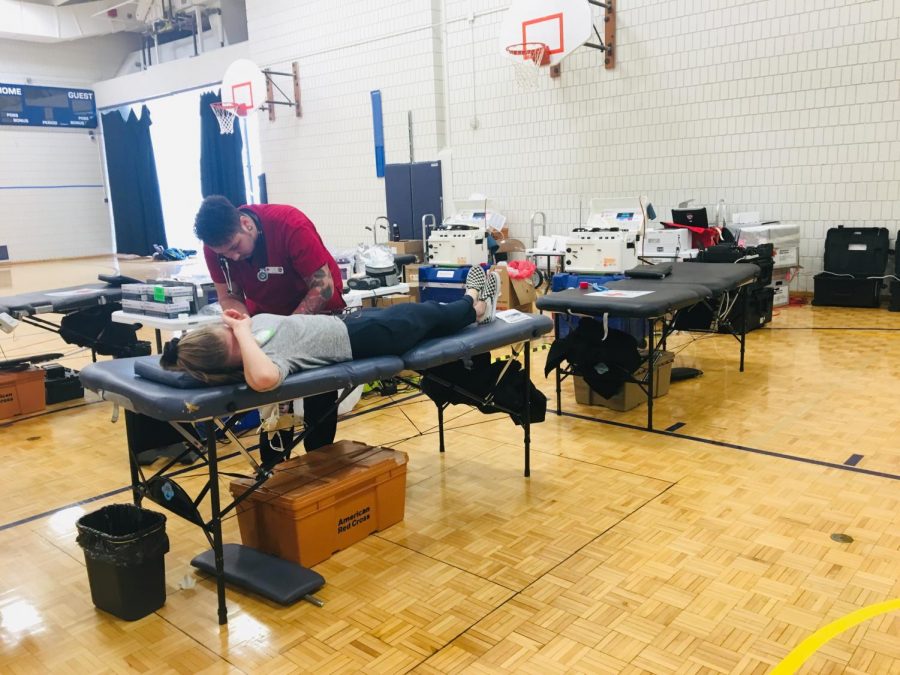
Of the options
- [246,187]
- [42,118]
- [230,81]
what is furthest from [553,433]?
[42,118]

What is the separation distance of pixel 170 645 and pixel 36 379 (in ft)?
10.6

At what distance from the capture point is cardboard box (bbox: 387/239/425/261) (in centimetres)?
901

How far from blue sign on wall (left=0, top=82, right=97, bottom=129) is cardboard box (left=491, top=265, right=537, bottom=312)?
12335 millimetres

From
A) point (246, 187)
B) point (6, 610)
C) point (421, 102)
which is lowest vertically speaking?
point (6, 610)

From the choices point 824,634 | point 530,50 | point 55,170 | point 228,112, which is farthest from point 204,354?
point 55,170

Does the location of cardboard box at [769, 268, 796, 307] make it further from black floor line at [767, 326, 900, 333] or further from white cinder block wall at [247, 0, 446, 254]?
white cinder block wall at [247, 0, 446, 254]

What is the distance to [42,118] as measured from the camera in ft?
49.3

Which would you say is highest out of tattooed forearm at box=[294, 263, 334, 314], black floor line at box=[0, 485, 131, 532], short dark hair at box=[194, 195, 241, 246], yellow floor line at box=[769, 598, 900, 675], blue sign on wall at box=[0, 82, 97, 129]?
blue sign on wall at box=[0, 82, 97, 129]

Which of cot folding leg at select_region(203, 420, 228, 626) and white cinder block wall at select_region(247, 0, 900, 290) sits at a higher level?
white cinder block wall at select_region(247, 0, 900, 290)

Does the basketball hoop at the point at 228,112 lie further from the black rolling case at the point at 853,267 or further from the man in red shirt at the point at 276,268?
the man in red shirt at the point at 276,268

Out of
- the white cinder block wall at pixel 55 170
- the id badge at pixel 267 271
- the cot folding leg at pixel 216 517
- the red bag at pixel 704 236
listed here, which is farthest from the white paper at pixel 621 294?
the white cinder block wall at pixel 55 170

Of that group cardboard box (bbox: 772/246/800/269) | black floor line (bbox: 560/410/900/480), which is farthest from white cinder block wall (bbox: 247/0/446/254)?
black floor line (bbox: 560/410/900/480)

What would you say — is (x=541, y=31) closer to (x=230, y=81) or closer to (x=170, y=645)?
(x=230, y=81)

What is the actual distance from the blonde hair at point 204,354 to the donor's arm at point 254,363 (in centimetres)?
4
